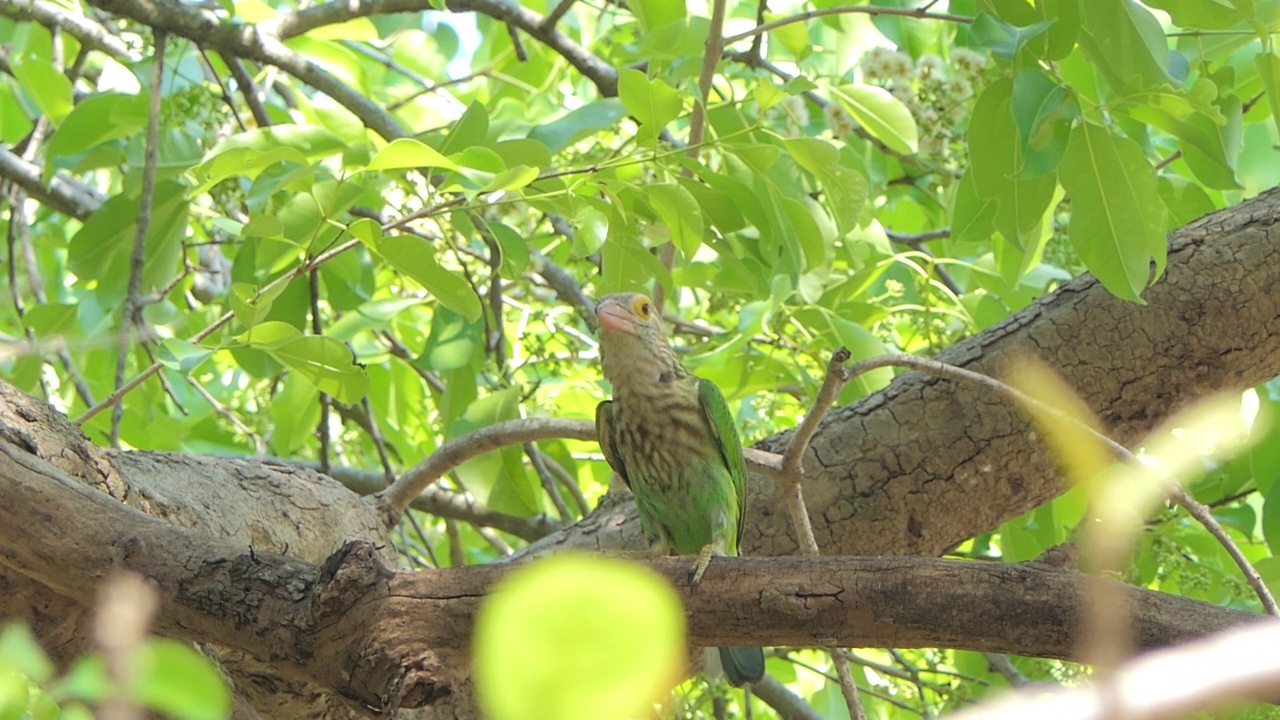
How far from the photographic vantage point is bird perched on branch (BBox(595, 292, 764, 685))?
3.25m

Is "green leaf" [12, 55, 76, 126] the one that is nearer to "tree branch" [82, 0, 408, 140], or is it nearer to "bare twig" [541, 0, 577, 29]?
"tree branch" [82, 0, 408, 140]

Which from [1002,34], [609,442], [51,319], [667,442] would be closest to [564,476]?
[609,442]

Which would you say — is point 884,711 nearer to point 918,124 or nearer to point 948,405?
point 948,405

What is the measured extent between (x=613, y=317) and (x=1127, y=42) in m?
1.57

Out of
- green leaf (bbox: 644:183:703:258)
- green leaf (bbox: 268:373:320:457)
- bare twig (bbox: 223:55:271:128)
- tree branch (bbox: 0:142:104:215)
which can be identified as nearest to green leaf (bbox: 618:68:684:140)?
green leaf (bbox: 644:183:703:258)

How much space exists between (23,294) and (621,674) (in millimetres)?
5350

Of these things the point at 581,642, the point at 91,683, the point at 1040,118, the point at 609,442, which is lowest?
the point at 91,683

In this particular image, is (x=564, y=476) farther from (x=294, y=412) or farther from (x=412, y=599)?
(x=412, y=599)

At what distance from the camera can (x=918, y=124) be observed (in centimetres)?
363

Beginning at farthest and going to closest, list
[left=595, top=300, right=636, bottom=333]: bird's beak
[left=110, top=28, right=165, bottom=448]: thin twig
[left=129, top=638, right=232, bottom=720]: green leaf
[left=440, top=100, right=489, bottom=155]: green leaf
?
[left=595, top=300, right=636, bottom=333]: bird's beak → [left=110, top=28, right=165, bottom=448]: thin twig → [left=440, top=100, right=489, bottom=155]: green leaf → [left=129, top=638, right=232, bottom=720]: green leaf

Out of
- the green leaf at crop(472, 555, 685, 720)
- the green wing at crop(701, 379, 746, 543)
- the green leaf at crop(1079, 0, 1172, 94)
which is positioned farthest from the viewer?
the green wing at crop(701, 379, 746, 543)

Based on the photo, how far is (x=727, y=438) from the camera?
3.33m

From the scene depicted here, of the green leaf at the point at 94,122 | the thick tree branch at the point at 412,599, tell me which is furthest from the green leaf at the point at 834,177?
the green leaf at the point at 94,122

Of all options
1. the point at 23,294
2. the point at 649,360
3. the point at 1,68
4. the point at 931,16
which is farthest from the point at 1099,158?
the point at 23,294
